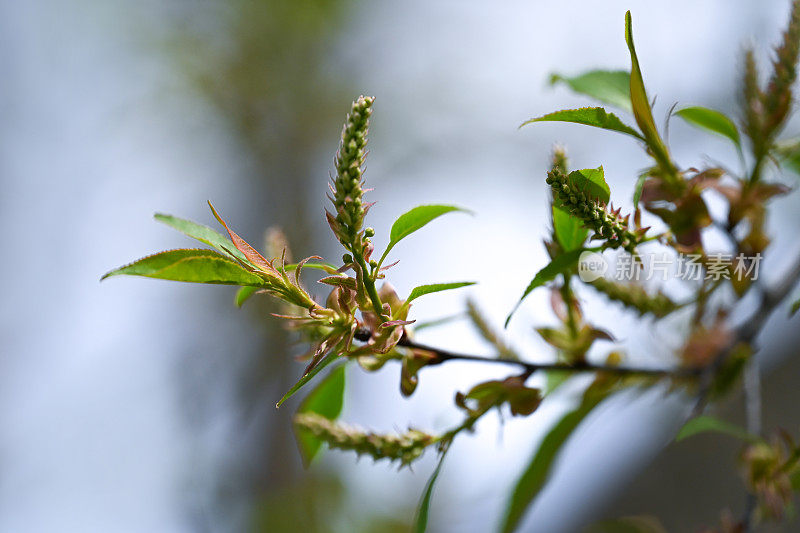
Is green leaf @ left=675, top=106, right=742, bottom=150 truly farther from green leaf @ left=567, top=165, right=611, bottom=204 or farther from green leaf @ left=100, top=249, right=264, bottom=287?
green leaf @ left=100, top=249, right=264, bottom=287

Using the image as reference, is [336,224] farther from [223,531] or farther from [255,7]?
[255,7]

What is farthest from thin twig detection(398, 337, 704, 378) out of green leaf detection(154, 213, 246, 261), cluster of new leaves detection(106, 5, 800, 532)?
green leaf detection(154, 213, 246, 261)

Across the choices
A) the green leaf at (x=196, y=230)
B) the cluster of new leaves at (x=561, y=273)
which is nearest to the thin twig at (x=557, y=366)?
the cluster of new leaves at (x=561, y=273)

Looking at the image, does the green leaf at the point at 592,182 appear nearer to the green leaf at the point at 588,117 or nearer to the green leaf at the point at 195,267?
the green leaf at the point at 588,117

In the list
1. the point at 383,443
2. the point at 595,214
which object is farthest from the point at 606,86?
the point at 383,443

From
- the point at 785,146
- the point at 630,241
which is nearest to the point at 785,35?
the point at 785,146

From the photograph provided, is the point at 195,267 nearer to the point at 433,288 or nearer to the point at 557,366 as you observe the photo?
the point at 433,288
